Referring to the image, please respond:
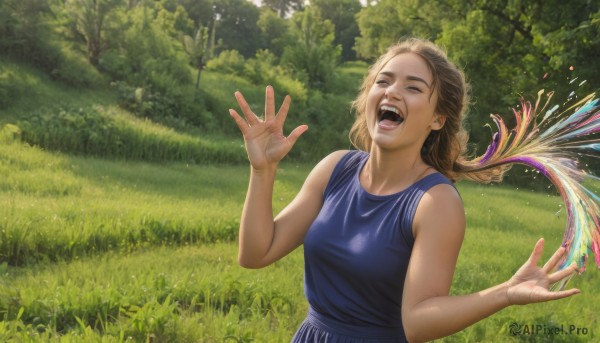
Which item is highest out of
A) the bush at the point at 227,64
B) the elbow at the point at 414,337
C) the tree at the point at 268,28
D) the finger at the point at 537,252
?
the tree at the point at 268,28

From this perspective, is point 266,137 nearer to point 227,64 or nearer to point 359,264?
point 359,264

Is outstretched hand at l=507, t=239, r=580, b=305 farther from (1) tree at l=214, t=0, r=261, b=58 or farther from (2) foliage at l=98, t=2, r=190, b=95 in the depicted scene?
(1) tree at l=214, t=0, r=261, b=58

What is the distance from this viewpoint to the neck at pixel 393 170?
2.46 meters

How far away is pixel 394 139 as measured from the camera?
239cm

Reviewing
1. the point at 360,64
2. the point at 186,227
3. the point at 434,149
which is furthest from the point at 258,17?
the point at 434,149

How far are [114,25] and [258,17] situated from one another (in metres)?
30.1

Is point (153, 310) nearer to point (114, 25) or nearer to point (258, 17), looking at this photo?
point (114, 25)

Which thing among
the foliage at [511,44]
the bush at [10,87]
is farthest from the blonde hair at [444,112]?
the bush at [10,87]

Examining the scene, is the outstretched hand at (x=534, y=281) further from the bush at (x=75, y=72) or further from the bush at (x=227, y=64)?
the bush at (x=227, y=64)

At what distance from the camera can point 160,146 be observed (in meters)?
13.4

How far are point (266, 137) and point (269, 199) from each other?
0.25m

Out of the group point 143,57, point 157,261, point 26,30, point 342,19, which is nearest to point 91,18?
point 143,57

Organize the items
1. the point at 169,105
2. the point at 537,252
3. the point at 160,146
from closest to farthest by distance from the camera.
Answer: the point at 537,252 → the point at 160,146 → the point at 169,105

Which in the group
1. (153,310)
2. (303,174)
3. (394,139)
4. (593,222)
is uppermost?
(394,139)
